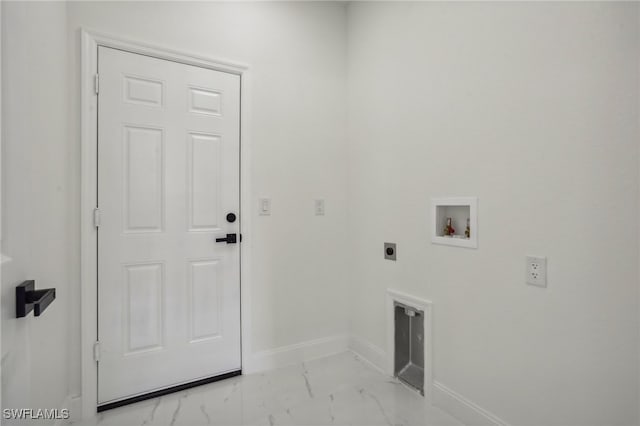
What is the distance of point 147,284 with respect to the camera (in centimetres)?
192

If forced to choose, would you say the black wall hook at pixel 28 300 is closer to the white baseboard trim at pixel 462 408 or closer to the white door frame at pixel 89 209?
the white door frame at pixel 89 209

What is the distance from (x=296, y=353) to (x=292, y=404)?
20.4 inches

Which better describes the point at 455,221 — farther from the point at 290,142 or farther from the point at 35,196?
the point at 35,196

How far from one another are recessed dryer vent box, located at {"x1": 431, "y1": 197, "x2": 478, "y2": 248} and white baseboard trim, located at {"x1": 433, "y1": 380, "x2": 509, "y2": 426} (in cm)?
80

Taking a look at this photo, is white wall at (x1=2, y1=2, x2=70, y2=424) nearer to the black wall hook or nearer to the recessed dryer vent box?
the black wall hook

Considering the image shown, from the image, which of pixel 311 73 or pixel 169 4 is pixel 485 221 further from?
pixel 169 4

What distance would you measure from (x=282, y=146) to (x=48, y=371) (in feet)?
5.62

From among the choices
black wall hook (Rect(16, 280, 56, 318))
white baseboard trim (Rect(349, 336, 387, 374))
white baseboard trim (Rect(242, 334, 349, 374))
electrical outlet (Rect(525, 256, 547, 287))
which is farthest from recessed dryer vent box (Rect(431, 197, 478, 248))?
black wall hook (Rect(16, 280, 56, 318))

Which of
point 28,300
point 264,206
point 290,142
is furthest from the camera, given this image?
point 290,142

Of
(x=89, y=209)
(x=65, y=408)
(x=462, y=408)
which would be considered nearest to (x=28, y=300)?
(x=89, y=209)

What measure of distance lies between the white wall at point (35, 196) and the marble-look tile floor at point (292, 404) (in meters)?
0.50

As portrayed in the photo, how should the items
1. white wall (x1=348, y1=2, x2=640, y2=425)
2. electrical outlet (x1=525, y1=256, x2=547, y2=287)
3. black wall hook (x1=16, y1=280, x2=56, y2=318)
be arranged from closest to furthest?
black wall hook (x1=16, y1=280, x2=56, y2=318)
white wall (x1=348, y1=2, x2=640, y2=425)
electrical outlet (x1=525, y1=256, x2=547, y2=287)

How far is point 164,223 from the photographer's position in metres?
1.95

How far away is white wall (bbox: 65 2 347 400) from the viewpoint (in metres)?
2.12
